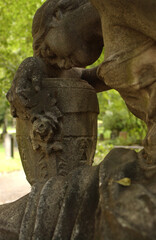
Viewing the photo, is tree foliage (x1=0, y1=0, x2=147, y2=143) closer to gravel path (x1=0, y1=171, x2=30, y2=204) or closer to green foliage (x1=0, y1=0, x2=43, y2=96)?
green foliage (x1=0, y1=0, x2=43, y2=96)

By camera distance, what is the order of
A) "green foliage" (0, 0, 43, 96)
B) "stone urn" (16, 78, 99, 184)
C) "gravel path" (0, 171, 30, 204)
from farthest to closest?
"green foliage" (0, 0, 43, 96), "gravel path" (0, 171, 30, 204), "stone urn" (16, 78, 99, 184)

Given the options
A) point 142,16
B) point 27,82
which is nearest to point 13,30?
point 27,82

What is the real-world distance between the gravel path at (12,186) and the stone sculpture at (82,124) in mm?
3393

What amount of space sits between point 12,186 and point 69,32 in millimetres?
4954

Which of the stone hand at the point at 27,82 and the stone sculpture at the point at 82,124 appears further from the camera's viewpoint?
the stone hand at the point at 27,82

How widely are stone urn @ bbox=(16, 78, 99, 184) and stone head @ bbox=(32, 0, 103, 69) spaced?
240 millimetres

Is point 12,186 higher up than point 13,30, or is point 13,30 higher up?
point 13,30

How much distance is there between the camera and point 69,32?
214 cm

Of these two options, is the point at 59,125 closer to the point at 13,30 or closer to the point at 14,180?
the point at 14,180

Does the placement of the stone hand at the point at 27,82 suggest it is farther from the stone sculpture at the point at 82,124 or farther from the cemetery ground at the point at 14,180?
the cemetery ground at the point at 14,180

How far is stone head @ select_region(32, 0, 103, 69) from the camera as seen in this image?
207 cm

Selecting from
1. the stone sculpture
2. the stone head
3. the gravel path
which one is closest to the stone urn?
the stone sculpture

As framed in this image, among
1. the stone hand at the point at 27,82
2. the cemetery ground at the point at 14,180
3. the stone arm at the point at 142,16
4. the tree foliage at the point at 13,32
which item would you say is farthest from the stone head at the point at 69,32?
the cemetery ground at the point at 14,180

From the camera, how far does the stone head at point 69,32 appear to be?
2.07 metres
